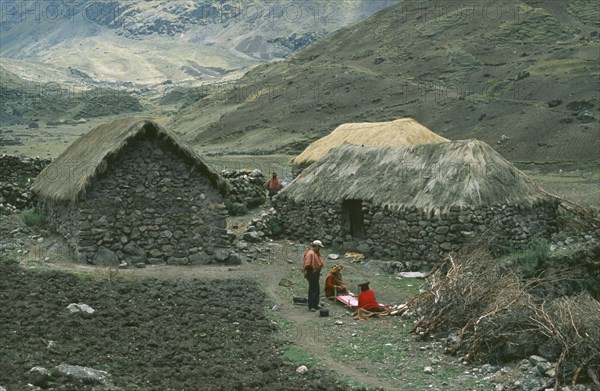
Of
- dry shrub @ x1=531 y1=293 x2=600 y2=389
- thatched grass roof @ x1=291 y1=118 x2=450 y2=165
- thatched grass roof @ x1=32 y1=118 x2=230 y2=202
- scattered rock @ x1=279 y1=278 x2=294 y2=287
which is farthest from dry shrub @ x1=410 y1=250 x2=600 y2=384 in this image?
thatched grass roof @ x1=291 y1=118 x2=450 y2=165

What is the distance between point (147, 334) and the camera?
11.9 m

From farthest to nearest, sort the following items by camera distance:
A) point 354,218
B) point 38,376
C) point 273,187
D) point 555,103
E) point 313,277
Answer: point 555,103 < point 273,187 < point 354,218 < point 313,277 < point 38,376

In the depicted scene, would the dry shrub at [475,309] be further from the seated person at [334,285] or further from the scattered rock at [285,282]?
the scattered rock at [285,282]

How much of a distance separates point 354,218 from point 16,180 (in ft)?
34.3

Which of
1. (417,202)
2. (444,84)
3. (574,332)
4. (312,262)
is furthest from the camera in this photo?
(444,84)

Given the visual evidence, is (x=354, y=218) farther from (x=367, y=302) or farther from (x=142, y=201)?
(x=367, y=302)

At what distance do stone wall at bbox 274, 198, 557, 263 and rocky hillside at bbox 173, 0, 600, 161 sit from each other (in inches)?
1083

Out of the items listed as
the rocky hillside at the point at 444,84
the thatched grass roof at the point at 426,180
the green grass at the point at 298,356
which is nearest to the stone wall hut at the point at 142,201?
the thatched grass roof at the point at 426,180

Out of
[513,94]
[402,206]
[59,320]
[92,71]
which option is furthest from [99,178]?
[92,71]

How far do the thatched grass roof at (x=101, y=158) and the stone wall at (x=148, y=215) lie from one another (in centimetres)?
24

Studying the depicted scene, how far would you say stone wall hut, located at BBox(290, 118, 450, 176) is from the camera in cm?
2898

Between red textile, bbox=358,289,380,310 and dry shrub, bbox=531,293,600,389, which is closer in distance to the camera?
dry shrub, bbox=531,293,600,389

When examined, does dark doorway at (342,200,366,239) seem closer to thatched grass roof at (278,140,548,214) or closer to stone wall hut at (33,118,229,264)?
thatched grass roof at (278,140,548,214)

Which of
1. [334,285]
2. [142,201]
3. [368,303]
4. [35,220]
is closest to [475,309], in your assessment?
[368,303]
